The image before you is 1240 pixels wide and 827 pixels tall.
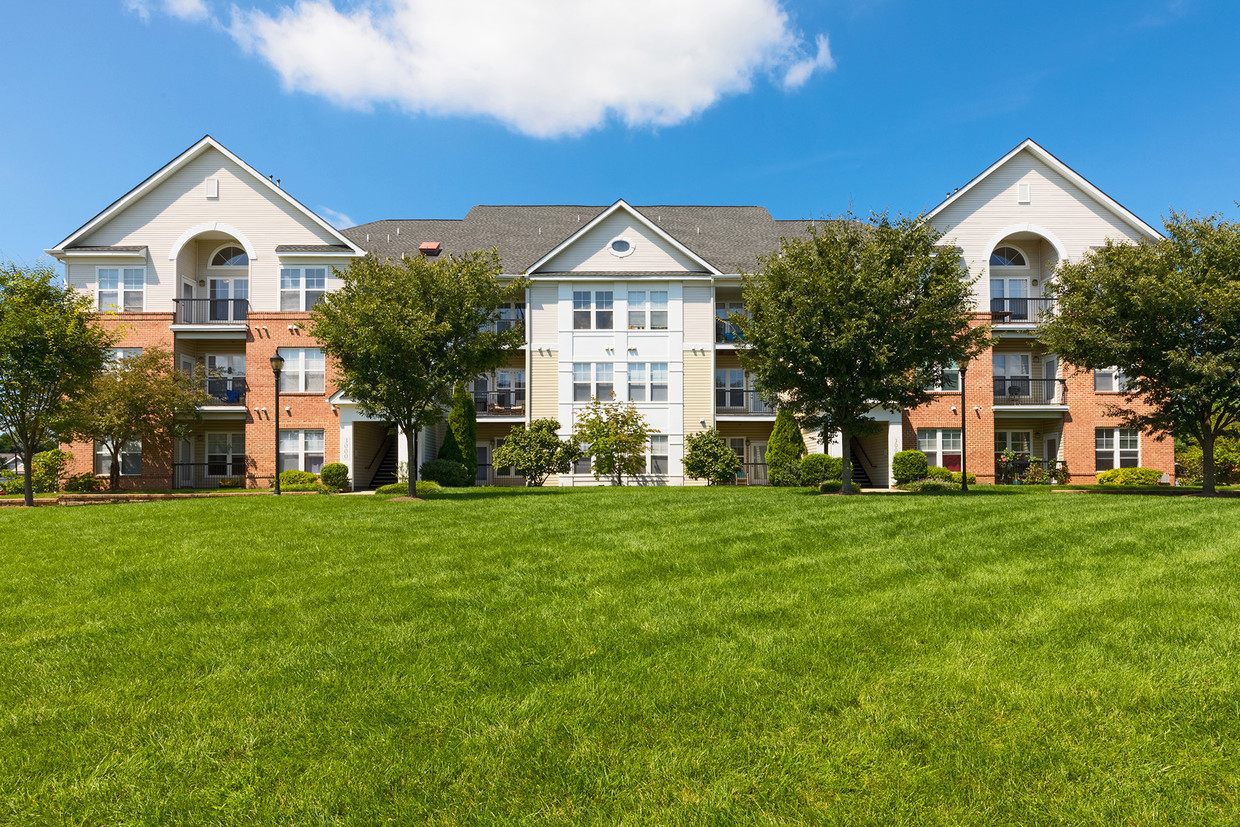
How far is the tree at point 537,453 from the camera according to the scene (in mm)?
27000

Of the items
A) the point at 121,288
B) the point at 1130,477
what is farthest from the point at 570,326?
the point at 1130,477

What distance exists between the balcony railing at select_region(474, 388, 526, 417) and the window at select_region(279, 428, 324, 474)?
21.3 ft

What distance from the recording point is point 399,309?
17.3 metres

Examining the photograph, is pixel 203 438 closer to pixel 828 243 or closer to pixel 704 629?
pixel 828 243

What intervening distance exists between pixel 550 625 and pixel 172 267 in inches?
1181

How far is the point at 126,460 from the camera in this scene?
28.5 metres

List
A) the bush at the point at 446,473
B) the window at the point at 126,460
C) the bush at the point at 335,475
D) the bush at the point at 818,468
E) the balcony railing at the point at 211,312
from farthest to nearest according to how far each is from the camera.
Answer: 1. the balcony railing at the point at 211,312
2. the window at the point at 126,460
3. the bush at the point at 335,475
4. the bush at the point at 446,473
5. the bush at the point at 818,468

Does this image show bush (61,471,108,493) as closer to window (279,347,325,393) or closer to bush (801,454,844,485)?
window (279,347,325,393)

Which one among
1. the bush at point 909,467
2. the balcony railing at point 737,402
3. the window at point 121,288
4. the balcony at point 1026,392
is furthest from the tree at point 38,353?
the balcony at point 1026,392

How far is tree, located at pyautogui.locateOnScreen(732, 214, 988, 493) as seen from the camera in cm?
1747

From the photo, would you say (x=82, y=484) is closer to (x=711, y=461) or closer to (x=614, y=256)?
(x=614, y=256)

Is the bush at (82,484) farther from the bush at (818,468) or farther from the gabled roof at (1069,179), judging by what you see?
the gabled roof at (1069,179)

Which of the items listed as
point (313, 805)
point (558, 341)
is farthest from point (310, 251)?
point (313, 805)

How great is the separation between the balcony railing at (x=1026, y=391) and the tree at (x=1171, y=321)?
376 inches
